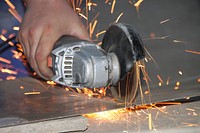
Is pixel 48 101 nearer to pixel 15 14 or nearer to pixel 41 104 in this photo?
pixel 41 104

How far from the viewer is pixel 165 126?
1.72 m

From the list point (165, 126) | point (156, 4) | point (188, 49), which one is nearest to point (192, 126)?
point (165, 126)

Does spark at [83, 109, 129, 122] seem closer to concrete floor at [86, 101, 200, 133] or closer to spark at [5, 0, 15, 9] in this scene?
concrete floor at [86, 101, 200, 133]

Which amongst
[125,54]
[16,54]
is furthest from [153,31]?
[125,54]

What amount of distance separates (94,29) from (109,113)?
3.29 ft

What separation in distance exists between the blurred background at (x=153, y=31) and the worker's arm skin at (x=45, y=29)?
754 millimetres

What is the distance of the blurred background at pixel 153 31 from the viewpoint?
2494mm

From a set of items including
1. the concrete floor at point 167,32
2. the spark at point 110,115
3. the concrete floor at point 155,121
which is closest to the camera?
the concrete floor at point 155,121

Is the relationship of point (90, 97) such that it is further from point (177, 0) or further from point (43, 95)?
point (177, 0)

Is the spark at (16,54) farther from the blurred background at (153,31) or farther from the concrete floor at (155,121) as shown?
the concrete floor at (155,121)

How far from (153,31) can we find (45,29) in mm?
1340

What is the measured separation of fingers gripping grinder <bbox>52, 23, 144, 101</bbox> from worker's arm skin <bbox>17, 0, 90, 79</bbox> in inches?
1.5

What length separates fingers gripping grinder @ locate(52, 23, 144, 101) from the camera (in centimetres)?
149

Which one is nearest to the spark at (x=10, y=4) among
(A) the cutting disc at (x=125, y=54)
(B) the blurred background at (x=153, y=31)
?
(B) the blurred background at (x=153, y=31)
